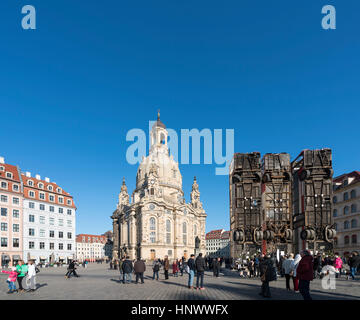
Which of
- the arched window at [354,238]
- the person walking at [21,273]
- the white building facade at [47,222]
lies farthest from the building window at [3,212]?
the arched window at [354,238]

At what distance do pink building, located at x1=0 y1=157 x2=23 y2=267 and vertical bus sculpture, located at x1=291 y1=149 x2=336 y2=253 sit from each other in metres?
50.2

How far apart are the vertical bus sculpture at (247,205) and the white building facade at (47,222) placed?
47.4 m

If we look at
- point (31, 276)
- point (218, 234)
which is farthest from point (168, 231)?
point (218, 234)

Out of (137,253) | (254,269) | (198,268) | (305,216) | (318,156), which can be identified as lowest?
(137,253)

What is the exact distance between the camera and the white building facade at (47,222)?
213ft

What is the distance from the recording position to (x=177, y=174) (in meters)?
109

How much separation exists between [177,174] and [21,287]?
91.9m

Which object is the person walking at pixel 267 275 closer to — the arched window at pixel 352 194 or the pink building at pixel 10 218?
the arched window at pixel 352 194

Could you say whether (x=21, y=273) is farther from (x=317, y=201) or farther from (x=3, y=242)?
(x=3, y=242)

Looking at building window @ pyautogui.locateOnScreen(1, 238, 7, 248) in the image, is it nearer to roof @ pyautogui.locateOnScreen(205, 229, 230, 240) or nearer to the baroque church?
the baroque church

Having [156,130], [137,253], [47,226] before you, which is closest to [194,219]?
[137,253]

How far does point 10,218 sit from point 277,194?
49429mm

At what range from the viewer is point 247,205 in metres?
28.4
